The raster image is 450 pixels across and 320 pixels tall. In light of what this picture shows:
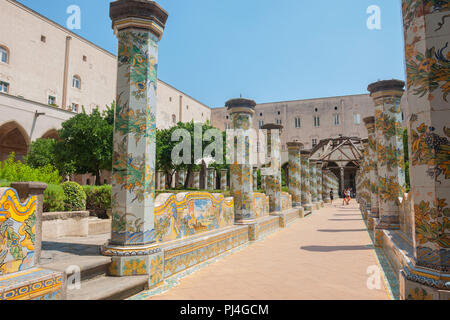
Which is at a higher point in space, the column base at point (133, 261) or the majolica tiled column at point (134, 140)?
the majolica tiled column at point (134, 140)

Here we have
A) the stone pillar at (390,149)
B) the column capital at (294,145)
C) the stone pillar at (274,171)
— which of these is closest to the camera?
the stone pillar at (390,149)

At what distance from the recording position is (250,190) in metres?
9.26

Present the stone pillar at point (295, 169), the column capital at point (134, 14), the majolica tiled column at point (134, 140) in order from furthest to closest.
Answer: the stone pillar at point (295, 169)
the column capital at point (134, 14)
the majolica tiled column at point (134, 140)

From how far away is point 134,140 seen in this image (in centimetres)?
467

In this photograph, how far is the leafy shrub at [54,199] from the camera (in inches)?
295

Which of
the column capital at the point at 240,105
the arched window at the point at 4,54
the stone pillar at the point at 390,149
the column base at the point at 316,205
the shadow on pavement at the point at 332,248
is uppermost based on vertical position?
the arched window at the point at 4,54

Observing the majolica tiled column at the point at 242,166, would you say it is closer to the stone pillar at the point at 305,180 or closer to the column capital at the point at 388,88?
the column capital at the point at 388,88

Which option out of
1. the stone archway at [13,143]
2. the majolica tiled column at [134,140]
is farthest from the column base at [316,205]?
the stone archway at [13,143]

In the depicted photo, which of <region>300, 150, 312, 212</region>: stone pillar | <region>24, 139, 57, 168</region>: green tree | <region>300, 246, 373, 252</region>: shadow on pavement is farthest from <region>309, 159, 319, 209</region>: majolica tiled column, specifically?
<region>24, 139, 57, 168</region>: green tree

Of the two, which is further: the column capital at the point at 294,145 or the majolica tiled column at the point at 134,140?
the column capital at the point at 294,145

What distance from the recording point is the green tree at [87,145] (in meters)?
18.5

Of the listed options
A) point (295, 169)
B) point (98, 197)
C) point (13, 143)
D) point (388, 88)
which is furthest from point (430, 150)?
point (13, 143)
